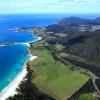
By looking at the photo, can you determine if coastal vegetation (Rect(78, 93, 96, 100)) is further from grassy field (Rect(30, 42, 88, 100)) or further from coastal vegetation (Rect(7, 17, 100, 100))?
grassy field (Rect(30, 42, 88, 100))

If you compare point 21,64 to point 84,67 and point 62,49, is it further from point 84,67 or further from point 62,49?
point 62,49

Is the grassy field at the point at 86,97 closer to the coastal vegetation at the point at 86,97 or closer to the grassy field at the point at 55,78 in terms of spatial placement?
the coastal vegetation at the point at 86,97

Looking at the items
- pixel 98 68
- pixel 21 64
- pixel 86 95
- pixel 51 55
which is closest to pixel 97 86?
pixel 86 95

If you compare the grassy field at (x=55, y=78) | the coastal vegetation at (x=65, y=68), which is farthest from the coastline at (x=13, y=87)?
the grassy field at (x=55, y=78)

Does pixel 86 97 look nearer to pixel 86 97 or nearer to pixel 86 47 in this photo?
pixel 86 97

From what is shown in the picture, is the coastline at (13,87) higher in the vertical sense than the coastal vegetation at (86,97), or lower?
higher

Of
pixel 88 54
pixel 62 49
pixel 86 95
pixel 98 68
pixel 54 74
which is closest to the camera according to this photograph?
pixel 86 95

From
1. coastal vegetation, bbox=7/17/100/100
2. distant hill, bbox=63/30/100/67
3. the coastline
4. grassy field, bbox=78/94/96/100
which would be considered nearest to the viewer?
grassy field, bbox=78/94/96/100

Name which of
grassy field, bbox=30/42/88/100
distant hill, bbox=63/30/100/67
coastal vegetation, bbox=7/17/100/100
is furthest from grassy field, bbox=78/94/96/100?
distant hill, bbox=63/30/100/67
